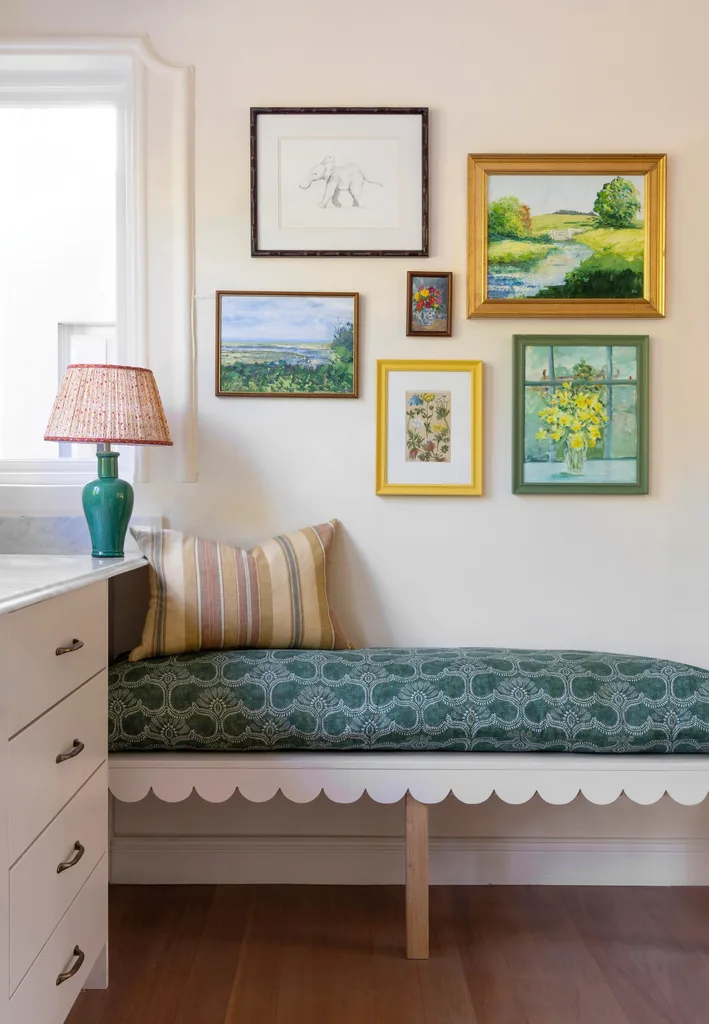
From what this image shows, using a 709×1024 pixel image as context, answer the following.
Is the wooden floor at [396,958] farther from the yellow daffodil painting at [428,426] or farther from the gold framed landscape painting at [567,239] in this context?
the gold framed landscape painting at [567,239]

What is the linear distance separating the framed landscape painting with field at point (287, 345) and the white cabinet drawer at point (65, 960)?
4.16ft

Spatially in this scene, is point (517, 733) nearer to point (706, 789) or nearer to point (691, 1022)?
point (706, 789)

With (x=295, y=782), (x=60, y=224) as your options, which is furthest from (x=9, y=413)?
(x=295, y=782)

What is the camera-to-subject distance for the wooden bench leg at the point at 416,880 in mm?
1743

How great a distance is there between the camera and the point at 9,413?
7.73 feet

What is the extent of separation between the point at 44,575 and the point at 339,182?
4.64 feet

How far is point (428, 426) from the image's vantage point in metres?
2.24

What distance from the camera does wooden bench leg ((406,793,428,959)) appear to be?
68.6 inches

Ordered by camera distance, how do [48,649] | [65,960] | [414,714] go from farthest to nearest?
[414,714], [65,960], [48,649]

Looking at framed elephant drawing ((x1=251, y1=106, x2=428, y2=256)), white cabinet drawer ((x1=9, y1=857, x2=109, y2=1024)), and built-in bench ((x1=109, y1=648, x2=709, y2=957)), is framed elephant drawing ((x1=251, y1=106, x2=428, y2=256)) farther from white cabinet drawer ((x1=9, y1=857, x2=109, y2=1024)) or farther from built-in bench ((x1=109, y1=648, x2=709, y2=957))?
white cabinet drawer ((x1=9, y1=857, x2=109, y2=1024))

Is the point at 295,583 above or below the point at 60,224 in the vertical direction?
below

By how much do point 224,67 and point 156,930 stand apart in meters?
2.25

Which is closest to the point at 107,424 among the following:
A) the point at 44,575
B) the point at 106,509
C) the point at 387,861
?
the point at 106,509

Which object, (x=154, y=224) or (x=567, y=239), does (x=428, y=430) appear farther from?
(x=154, y=224)
